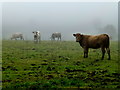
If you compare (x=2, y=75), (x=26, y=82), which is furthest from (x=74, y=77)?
(x=2, y=75)

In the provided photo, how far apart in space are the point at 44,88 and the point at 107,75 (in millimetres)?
3912

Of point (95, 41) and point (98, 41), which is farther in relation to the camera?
point (95, 41)

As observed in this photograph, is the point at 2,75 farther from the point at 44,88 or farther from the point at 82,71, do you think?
the point at 82,71

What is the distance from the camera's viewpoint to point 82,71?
1275 cm

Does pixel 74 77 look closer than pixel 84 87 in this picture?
No

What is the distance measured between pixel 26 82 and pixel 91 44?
9.90 metres

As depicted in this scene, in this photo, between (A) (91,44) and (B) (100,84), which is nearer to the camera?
(B) (100,84)

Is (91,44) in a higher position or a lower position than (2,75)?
higher

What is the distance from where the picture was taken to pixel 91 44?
62.1ft

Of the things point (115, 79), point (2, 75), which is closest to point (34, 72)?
point (2, 75)

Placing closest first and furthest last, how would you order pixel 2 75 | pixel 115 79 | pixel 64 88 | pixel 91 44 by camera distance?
pixel 64 88, pixel 115 79, pixel 2 75, pixel 91 44

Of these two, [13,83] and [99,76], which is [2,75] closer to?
[13,83]

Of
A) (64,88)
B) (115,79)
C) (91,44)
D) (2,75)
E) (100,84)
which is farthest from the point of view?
(91,44)

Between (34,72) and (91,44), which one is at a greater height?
(91,44)
